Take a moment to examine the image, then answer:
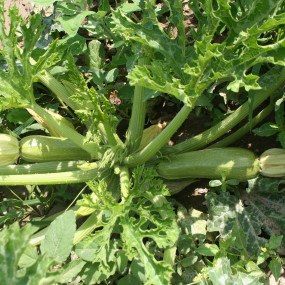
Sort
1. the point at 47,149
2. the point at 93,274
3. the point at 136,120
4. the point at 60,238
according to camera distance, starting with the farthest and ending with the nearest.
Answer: the point at 47,149
the point at 136,120
the point at 93,274
the point at 60,238

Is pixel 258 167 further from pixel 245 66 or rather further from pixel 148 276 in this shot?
pixel 148 276

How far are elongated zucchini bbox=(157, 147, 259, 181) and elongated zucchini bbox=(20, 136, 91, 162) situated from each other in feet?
2.09

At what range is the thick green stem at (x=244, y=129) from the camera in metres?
2.51

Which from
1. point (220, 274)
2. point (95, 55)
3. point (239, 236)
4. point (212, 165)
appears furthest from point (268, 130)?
point (95, 55)

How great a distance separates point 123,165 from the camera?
8.13 feet

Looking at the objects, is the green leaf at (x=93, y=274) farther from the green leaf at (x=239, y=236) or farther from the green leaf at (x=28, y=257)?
the green leaf at (x=239, y=236)

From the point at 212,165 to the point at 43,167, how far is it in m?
1.12

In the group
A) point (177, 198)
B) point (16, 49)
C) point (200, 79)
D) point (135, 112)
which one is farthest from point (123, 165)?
point (16, 49)

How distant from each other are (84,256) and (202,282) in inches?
27.1

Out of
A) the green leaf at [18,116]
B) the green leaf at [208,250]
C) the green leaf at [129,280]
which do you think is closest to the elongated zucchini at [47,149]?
the green leaf at [18,116]

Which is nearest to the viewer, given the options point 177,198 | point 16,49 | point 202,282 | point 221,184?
point 202,282

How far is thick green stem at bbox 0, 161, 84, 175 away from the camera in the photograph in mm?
2537

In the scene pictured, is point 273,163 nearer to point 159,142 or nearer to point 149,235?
point 159,142

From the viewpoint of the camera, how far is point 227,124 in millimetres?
2443
